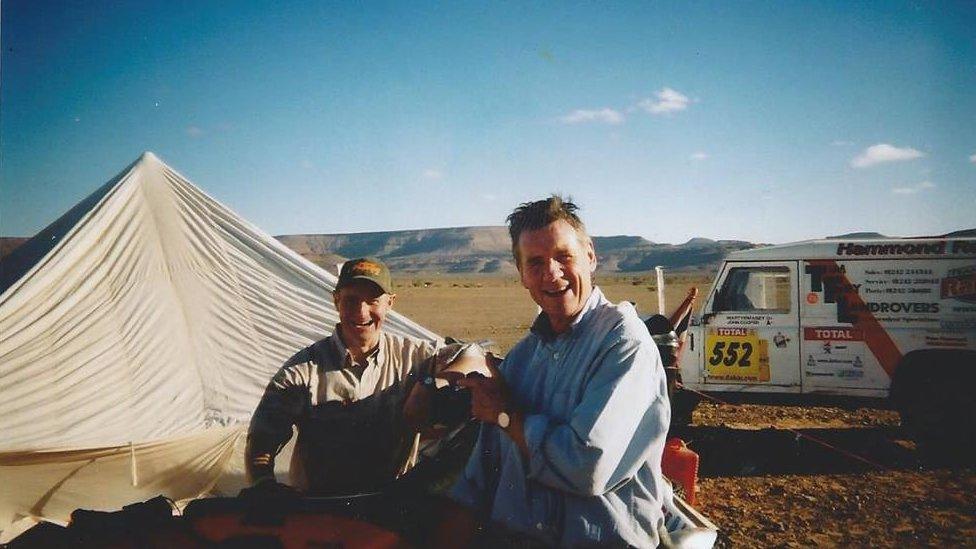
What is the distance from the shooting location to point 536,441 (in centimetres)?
155

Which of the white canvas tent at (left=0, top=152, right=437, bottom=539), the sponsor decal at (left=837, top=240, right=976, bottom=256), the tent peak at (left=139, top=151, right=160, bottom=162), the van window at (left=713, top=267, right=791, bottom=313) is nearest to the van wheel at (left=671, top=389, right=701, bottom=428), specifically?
the van window at (left=713, top=267, right=791, bottom=313)

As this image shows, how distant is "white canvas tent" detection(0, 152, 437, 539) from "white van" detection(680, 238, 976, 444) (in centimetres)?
395

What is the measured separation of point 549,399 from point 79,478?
461 centimetres

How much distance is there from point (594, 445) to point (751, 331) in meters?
6.17

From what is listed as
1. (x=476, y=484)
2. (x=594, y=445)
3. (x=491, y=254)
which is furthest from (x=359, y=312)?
(x=491, y=254)

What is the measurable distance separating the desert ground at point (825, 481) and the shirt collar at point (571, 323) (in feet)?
11.0

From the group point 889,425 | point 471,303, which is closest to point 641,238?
point 471,303

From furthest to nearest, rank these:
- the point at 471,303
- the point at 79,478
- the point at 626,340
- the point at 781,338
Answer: the point at 471,303 < the point at 781,338 < the point at 79,478 < the point at 626,340

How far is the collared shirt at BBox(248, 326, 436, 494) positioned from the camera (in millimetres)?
2654

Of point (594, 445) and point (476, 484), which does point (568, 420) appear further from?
point (476, 484)

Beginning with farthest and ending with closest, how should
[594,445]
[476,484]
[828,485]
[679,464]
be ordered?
[828,485] → [679,464] → [476,484] → [594,445]

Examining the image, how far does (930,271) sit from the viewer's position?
6.23 m

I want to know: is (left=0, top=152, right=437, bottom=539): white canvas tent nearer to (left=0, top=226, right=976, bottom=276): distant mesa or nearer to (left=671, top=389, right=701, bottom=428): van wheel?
(left=671, top=389, right=701, bottom=428): van wheel

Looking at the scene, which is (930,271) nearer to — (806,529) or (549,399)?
(806,529)
